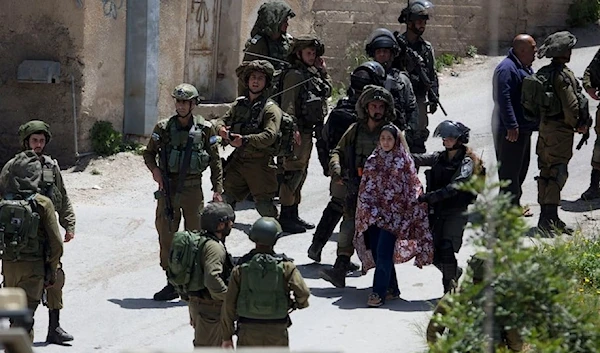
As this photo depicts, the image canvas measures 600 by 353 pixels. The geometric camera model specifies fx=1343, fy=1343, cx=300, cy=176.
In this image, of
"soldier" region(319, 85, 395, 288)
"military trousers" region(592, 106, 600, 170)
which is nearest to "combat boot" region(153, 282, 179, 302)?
"soldier" region(319, 85, 395, 288)

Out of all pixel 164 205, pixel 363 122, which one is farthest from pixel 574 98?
pixel 164 205

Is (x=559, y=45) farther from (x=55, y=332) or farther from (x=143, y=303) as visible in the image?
(x=55, y=332)

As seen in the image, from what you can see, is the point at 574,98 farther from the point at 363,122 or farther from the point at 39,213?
the point at 39,213

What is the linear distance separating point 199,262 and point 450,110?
29.2 ft

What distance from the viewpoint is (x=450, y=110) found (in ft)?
55.2

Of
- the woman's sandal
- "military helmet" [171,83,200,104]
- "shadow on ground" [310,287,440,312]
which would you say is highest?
"military helmet" [171,83,200,104]

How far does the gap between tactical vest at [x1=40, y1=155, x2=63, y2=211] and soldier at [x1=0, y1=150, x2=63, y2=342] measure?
0.04 meters

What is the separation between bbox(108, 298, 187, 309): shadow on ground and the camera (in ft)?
34.5

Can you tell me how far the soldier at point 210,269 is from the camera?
830 centimetres

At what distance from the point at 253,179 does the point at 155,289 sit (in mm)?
1261

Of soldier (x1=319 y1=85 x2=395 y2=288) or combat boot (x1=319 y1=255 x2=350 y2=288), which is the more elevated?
soldier (x1=319 y1=85 x2=395 y2=288)

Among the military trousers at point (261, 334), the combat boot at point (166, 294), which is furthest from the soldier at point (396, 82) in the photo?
the military trousers at point (261, 334)

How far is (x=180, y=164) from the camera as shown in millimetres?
10398

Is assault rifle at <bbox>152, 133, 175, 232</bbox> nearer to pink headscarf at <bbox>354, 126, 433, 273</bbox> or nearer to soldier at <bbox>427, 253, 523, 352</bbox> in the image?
pink headscarf at <bbox>354, 126, 433, 273</bbox>
